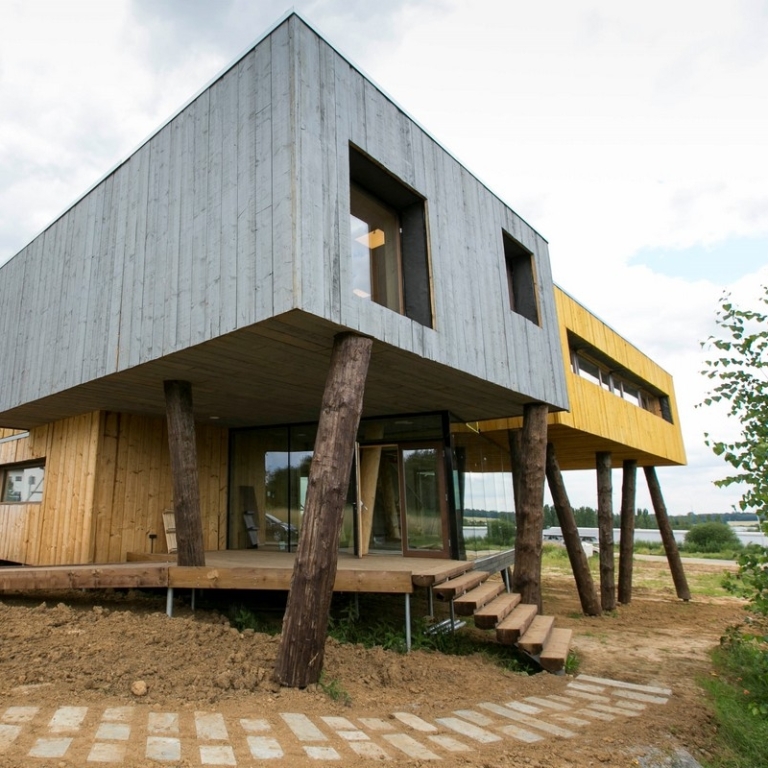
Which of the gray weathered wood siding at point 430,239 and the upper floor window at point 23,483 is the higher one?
the gray weathered wood siding at point 430,239

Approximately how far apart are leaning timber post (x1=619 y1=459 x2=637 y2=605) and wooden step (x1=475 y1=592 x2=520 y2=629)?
8100 mm

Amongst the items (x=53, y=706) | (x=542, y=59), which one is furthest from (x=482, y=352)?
(x=53, y=706)

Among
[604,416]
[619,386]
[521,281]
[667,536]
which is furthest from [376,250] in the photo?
[667,536]

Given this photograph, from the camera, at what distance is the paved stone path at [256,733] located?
2891mm

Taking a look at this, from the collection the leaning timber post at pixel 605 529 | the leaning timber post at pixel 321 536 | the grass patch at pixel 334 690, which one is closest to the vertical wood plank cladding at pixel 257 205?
the leaning timber post at pixel 321 536

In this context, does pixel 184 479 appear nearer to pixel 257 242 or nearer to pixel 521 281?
pixel 257 242

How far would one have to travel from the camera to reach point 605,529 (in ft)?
43.5

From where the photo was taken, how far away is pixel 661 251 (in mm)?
11391

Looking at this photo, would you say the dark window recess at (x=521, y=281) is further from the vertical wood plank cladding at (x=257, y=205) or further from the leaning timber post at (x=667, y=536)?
the leaning timber post at (x=667, y=536)

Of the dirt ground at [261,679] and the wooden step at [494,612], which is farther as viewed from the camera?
the wooden step at [494,612]

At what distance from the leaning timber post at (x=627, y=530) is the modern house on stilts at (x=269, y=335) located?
4.82 m

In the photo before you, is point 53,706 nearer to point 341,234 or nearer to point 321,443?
point 321,443

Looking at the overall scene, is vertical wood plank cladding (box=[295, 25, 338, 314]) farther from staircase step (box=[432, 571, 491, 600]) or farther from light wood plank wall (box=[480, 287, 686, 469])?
light wood plank wall (box=[480, 287, 686, 469])

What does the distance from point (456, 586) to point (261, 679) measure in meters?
2.69
